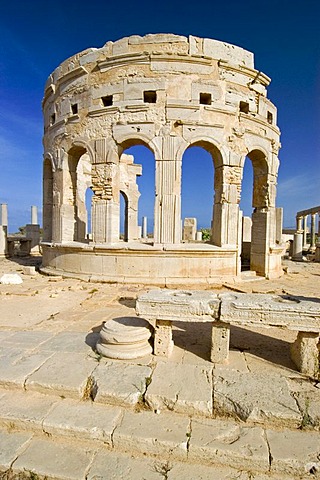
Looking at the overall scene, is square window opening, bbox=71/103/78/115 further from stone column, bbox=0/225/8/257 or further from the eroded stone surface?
the eroded stone surface

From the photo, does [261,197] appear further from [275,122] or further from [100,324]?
[100,324]

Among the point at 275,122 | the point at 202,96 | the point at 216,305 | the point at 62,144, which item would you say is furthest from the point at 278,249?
the point at 62,144

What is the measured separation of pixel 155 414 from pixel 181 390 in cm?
34

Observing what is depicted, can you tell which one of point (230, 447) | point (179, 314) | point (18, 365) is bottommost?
point (230, 447)

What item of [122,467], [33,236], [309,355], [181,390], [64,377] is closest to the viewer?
[122,467]

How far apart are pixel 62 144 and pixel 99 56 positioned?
3225 mm

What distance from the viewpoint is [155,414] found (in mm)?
2531

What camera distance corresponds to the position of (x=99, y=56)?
28.8ft

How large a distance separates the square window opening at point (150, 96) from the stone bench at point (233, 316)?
24.1 feet

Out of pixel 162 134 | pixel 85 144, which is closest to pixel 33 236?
pixel 85 144

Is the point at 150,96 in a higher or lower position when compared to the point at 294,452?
higher

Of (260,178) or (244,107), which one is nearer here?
(244,107)

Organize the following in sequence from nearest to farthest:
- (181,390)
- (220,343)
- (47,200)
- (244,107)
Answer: (181,390), (220,343), (244,107), (47,200)

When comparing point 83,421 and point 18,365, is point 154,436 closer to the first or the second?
point 83,421
